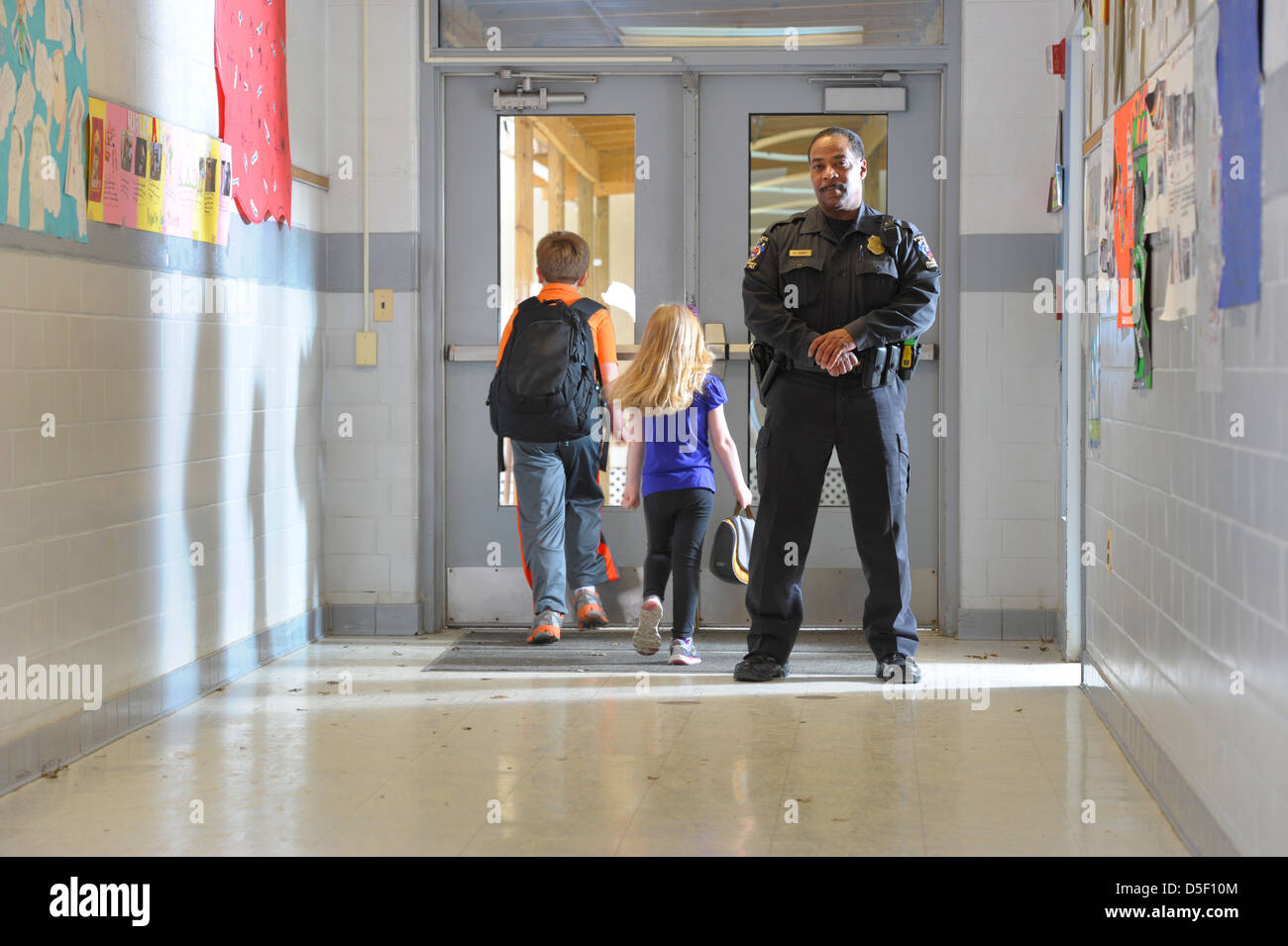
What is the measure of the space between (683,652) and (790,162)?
2040 mm

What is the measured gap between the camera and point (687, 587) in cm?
501

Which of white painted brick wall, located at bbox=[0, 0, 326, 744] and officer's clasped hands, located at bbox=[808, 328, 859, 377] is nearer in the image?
white painted brick wall, located at bbox=[0, 0, 326, 744]

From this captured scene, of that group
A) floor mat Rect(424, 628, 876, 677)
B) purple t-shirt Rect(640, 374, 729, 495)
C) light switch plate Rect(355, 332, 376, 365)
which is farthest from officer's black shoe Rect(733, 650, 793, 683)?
light switch plate Rect(355, 332, 376, 365)

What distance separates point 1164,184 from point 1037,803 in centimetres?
142

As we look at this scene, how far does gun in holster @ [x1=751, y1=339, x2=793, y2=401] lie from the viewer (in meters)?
4.62

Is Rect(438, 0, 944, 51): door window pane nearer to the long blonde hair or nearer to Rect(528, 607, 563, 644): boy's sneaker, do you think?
the long blonde hair

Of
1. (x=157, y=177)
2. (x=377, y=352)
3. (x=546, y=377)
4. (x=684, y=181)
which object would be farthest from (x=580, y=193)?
(x=157, y=177)

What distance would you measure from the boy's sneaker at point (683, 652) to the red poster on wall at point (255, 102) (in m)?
2.06

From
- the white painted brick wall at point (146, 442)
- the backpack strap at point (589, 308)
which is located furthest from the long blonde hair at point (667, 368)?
the white painted brick wall at point (146, 442)

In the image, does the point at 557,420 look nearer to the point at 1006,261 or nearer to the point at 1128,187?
the point at 1006,261

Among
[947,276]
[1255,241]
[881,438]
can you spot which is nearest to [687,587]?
[881,438]

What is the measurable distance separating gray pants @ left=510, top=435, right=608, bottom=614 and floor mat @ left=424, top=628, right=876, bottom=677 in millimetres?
199

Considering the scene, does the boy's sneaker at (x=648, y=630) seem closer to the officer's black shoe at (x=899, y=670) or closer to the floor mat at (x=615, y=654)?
the floor mat at (x=615, y=654)
